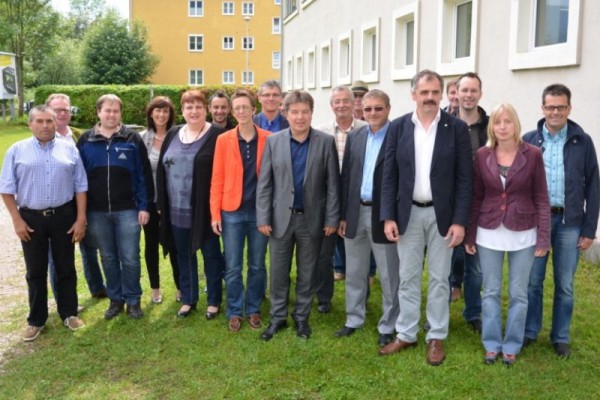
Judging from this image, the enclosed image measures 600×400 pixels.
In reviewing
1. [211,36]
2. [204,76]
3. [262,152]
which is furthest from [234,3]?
[262,152]

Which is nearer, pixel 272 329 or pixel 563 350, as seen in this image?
pixel 563 350

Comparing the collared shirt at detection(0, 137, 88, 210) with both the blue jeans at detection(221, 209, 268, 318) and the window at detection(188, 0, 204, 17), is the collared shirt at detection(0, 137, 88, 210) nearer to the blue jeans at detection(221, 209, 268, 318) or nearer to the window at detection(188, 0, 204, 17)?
the blue jeans at detection(221, 209, 268, 318)

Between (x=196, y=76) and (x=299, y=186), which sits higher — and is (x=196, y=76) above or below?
above

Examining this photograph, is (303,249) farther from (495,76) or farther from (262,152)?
(495,76)

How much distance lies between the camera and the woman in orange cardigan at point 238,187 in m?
5.26

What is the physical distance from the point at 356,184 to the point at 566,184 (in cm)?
157

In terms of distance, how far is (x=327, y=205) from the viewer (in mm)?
5121

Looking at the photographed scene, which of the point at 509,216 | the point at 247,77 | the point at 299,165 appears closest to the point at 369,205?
the point at 299,165

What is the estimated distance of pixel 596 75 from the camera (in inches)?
274

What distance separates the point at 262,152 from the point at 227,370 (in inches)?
71.7

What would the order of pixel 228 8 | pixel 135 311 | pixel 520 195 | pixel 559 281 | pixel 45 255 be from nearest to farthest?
pixel 520 195, pixel 559 281, pixel 45 255, pixel 135 311, pixel 228 8

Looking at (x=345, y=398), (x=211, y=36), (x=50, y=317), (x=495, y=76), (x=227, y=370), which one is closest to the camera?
→ (x=345, y=398)

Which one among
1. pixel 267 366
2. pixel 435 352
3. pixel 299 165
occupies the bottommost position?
pixel 267 366

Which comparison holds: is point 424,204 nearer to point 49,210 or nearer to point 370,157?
point 370,157
